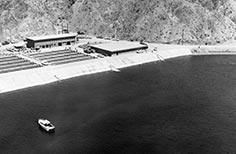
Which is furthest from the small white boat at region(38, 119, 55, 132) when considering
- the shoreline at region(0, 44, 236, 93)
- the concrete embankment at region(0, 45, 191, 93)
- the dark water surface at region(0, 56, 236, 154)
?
the concrete embankment at region(0, 45, 191, 93)

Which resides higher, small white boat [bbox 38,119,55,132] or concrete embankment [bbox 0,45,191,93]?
concrete embankment [bbox 0,45,191,93]

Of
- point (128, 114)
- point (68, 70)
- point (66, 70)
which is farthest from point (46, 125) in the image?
point (68, 70)

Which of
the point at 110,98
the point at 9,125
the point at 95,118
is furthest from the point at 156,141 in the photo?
the point at 9,125

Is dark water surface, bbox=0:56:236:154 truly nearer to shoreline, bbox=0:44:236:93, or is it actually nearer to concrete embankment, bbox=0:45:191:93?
shoreline, bbox=0:44:236:93

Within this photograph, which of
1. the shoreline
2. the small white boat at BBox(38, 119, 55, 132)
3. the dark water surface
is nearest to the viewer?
the dark water surface

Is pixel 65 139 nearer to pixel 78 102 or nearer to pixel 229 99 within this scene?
pixel 78 102

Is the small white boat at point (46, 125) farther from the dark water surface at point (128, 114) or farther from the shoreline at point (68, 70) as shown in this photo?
the shoreline at point (68, 70)
